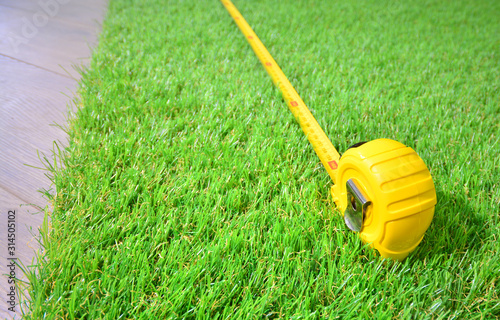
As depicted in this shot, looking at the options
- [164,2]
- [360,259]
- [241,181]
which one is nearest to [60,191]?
[241,181]

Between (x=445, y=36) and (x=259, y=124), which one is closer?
(x=259, y=124)

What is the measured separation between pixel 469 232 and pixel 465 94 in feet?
4.86

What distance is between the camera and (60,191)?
139cm

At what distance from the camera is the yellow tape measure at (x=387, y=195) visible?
103cm

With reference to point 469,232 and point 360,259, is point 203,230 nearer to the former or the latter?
point 360,259

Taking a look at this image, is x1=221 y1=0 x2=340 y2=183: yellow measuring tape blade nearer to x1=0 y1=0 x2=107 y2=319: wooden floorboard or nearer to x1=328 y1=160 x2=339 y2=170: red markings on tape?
x1=328 y1=160 x2=339 y2=170: red markings on tape

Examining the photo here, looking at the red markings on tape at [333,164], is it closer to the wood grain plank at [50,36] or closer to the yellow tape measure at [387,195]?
the yellow tape measure at [387,195]

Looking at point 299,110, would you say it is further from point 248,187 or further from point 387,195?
point 387,195

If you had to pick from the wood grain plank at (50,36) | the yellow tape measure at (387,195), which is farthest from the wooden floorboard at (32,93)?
the yellow tape measure at (387,195)

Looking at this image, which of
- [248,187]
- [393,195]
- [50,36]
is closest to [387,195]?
[393,195]

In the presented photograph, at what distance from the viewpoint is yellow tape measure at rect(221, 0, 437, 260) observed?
3.39ft

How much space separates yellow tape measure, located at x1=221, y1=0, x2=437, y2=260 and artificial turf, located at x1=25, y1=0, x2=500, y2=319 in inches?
3.4

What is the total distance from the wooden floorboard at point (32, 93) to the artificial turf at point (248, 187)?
0.09 meters

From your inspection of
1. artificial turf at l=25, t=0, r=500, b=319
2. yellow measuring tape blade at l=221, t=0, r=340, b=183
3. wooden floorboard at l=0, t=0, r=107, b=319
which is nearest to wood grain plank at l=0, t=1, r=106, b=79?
wooden floorboard at l=0, t=0, r=107, b=319
